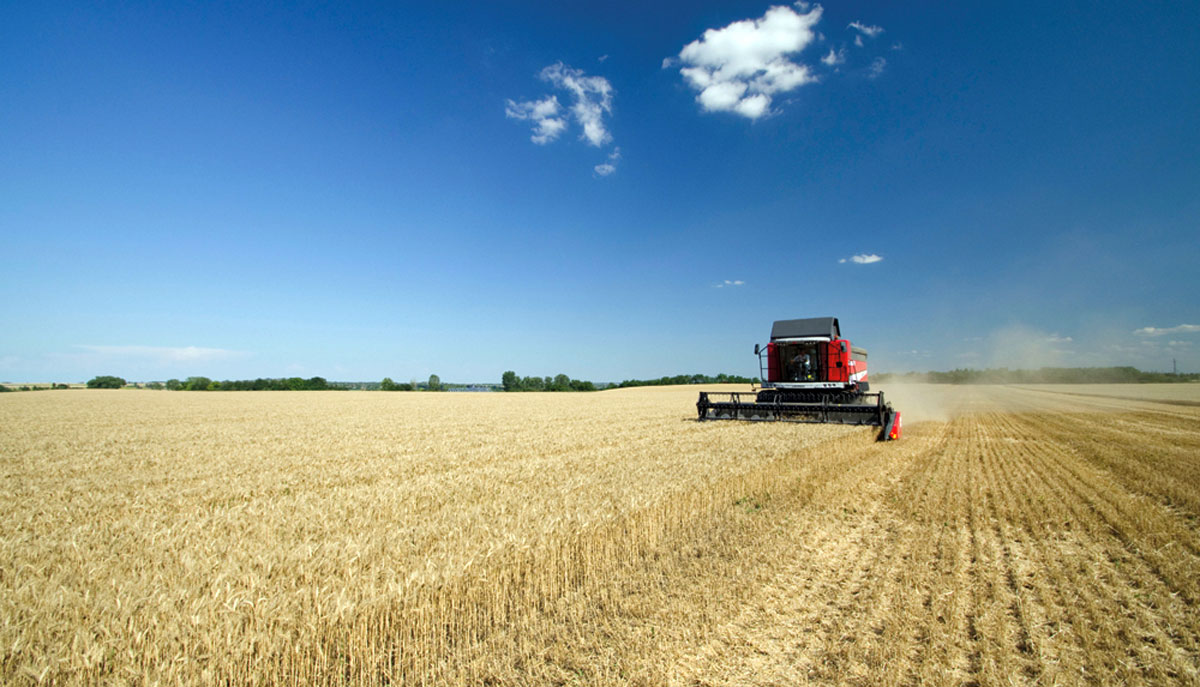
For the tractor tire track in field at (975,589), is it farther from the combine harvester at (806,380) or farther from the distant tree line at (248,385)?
the distant tree line at (248,385)

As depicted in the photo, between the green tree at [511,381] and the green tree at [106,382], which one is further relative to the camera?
the green tree at [511,381]

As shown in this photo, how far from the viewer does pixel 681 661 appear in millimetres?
3186

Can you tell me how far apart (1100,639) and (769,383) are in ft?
45.2

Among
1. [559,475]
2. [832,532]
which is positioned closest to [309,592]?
[559,475]

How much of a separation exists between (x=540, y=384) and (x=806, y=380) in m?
76.9

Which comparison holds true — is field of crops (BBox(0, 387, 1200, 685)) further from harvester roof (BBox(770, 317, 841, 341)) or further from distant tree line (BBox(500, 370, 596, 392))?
distant tree line (BBox(500, 370, 596, 392))

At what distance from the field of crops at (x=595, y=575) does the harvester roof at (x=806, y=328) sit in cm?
783

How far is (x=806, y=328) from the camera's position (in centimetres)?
1666

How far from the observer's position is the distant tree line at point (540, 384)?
88.2 metres

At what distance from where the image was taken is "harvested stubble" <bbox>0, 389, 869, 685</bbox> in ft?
9.20

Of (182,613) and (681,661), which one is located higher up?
(182,613)

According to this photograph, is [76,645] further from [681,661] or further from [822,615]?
[822,615]

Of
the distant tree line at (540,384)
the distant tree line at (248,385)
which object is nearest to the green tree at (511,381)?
the distant tree line at (540,384)

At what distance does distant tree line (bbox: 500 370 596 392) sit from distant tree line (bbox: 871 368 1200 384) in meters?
49.0
